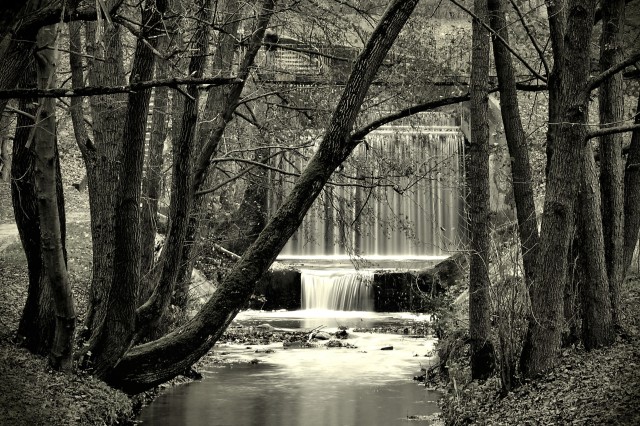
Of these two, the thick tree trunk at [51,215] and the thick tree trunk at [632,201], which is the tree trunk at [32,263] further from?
the thick tree trunk at [632,201]

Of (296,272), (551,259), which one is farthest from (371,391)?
(296,272)

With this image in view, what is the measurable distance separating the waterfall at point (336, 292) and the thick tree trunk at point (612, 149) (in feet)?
42.1

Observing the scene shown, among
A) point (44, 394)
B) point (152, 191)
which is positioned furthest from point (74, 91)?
point (152, 191)

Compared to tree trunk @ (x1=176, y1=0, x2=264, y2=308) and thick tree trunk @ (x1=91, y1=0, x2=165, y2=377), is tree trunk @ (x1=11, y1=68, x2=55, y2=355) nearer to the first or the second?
thick tree trunk @ (x1=91, y1=0, x2=165, y2=377)

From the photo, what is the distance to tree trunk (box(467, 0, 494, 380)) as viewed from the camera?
376 inches

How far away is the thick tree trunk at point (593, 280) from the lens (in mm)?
9047

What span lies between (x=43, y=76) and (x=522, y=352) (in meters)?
5.52

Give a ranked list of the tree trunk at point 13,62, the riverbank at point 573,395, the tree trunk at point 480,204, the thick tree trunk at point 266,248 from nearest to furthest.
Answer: the tree trunk at point 13,62 → the riverbank at point 573,395 → the thick tree trunk at point 266,248 → the tree trunk at point 480,204

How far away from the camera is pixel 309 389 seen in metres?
13.1

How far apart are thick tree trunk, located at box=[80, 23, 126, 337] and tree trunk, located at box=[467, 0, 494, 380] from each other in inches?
174

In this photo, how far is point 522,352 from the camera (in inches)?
336

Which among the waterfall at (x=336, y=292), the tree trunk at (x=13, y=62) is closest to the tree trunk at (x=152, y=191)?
the tree trunk at (x=13, y=62)

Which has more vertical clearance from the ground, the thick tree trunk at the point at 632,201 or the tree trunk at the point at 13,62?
the tree trunk at the point at 13,62

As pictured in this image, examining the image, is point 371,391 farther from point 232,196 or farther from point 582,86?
point 232,196
